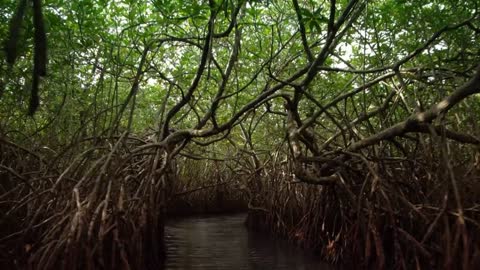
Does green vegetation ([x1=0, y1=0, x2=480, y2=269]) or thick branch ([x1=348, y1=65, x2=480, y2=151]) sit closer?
thick branch ([x1=348, y1=65, x2=480, y2=151])

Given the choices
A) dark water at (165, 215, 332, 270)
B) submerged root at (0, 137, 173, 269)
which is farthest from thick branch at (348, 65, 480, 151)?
submerged root at (0, 137, 173, 269)

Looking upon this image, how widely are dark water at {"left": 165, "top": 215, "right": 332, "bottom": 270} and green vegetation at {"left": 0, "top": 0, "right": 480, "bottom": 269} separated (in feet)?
0.98

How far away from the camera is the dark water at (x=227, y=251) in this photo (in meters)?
5.79

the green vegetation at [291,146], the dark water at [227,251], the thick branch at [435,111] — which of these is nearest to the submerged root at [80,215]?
the green vegetation at [291,146]

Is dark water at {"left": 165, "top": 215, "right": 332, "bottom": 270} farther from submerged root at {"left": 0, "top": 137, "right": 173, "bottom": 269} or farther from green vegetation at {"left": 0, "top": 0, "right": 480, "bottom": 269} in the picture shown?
submerged root at {"left": 0, "top": 137, "right": 173, "bottom": 269}

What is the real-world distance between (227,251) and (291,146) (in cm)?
253

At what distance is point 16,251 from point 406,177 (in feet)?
13.2

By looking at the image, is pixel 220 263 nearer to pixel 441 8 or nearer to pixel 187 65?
pixel 187 65

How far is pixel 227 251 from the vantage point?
6879 millimetres

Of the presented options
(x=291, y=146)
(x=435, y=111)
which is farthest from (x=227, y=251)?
(x=435, y=111)

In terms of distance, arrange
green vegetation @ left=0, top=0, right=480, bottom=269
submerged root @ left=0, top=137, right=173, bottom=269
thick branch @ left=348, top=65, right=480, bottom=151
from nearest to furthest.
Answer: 1. thick branch @ left=348, top=65, right=480, bottom=151
2. submerged root @ left=0, top=137, right=173, bottom=269
3. green vegetation @ left=0, top=0, right=480, bottom=269

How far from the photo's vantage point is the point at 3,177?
5008mm

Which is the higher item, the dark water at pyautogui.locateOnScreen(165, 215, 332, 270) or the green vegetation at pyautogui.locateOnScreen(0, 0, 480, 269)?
the green vegetation at pyautogui.locateOnScreen(0, 0, 480, 269)

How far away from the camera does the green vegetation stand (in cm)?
379
